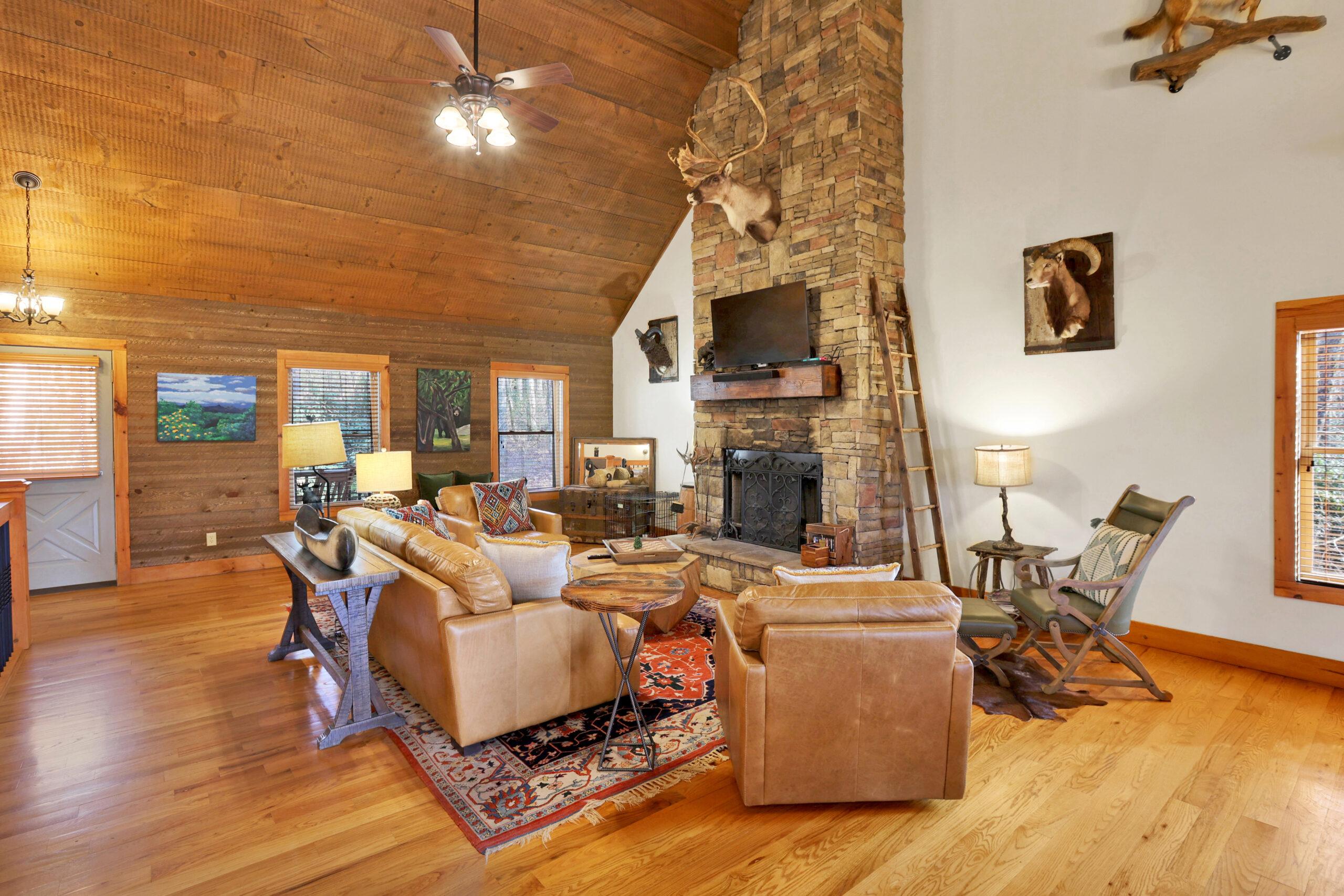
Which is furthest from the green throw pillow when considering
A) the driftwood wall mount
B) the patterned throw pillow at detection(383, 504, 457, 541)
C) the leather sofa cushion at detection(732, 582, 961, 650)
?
the driftwood wall mount

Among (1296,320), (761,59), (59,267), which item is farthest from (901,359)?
(59,267)

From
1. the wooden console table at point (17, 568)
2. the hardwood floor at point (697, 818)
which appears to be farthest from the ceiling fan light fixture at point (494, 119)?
the wooden console table at point (17, 568)

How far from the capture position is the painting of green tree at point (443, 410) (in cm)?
747

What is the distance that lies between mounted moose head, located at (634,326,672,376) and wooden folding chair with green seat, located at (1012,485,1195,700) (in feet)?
15.9

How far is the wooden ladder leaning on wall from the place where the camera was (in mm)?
5121

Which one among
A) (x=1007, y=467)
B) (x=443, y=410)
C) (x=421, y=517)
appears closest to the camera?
(x=1007, y=467)

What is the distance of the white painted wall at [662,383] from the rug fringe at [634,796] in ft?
15.2

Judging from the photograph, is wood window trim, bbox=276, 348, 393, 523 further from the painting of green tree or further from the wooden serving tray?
the wooden serving tray

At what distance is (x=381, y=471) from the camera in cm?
488

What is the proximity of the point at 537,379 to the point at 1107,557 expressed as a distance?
6454 millimetres

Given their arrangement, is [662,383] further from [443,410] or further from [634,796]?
[634,796]

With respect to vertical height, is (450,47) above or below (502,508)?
above

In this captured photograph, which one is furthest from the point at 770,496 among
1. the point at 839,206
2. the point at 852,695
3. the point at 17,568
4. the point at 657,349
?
the point at 17,568

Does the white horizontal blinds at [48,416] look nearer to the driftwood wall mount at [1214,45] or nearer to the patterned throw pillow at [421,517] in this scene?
the patterned throw pillow at [421,517]
